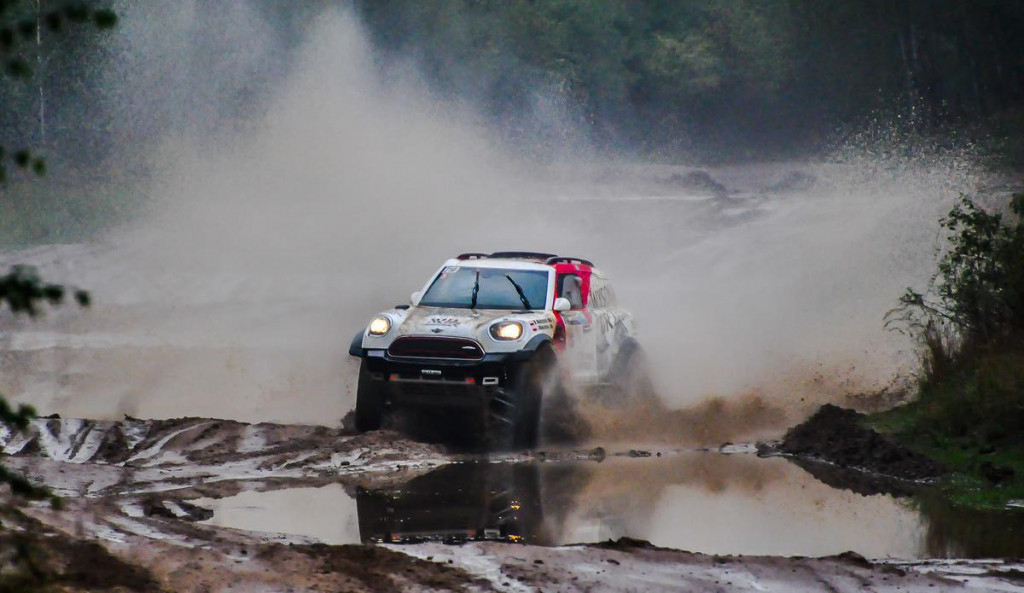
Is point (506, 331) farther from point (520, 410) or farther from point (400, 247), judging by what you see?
point (400, 247)

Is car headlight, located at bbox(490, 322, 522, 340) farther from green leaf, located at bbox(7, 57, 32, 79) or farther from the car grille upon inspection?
green leaf, located at bbox(7, 57, 32, 79)

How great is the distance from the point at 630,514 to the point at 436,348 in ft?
11.5

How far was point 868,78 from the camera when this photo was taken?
70.2 metres

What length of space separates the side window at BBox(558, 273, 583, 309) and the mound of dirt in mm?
2514

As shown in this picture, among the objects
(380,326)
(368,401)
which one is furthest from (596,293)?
(368,401)

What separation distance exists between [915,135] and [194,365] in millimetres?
47511

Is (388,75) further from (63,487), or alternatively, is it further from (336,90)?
(63,487)

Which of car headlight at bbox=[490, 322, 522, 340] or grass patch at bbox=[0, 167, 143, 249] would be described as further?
grass patch at bbox=[0, 167, 143, 249]

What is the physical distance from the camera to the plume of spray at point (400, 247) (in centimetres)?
2075

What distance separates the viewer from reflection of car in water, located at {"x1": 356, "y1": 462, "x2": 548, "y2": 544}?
994 cm

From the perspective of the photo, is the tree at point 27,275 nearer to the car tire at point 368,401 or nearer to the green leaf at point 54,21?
the green leaf at point 54,21

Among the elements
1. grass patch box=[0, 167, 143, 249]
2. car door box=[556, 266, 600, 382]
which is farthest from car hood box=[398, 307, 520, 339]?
grass patch box=[0, 167, 143, 249]

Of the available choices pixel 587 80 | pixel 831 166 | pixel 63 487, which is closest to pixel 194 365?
pixel 63 487

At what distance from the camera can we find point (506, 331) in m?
14.2
